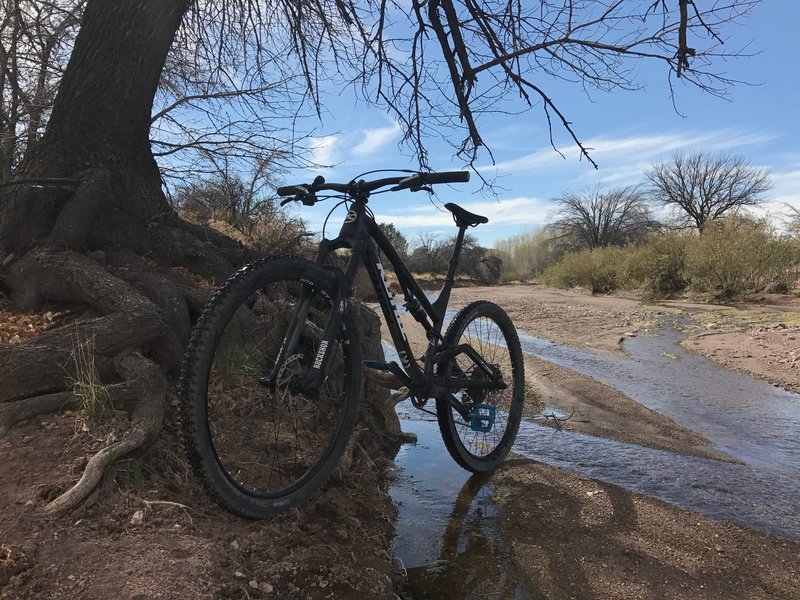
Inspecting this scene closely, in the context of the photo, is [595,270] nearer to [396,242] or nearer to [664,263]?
[664,263]

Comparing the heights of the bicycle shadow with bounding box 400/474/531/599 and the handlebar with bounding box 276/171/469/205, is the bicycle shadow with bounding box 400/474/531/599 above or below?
below

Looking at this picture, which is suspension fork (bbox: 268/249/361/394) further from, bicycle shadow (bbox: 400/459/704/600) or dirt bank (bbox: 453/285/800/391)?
dirt bank (bbox: 453/285/800/391)

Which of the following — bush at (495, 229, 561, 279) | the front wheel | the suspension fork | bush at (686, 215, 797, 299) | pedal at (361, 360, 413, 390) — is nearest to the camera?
the suspension fork

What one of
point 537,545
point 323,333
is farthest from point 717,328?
point 323,333

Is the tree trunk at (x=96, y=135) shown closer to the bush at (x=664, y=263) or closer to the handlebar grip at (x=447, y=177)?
the handlebar grip at (x=447, y=177)

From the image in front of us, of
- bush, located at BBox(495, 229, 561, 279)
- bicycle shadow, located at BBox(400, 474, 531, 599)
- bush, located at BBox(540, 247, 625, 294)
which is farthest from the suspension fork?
bush, located at BBox(495, 229, 561, 279)

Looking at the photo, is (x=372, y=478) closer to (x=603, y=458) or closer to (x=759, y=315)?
(x=603, y=458)

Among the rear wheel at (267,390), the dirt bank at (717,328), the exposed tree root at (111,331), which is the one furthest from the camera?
the dirt bank at (717,328)

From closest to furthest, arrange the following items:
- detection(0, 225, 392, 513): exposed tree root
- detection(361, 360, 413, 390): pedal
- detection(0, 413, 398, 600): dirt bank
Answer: detection(0, 413, 398, 600): dirt bank
detection(0, 225, 392, 513): exposed tree root
detection(361, 360, 413, 390): pedal

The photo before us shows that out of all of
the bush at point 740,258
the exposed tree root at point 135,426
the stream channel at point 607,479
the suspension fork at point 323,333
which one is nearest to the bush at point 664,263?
the bush at point 740,258

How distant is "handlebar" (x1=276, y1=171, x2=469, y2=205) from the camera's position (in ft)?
8.09

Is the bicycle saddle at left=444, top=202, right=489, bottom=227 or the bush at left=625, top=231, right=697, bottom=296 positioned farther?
the bush at left=625, top=231, right=697, bottom=296

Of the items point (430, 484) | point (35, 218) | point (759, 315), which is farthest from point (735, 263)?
point (35, 218)

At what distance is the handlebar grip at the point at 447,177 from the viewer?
97.8 inches
